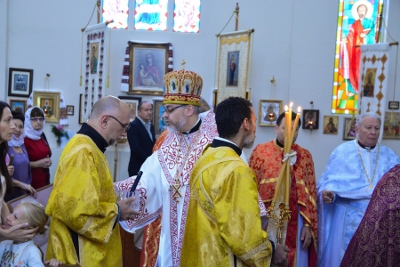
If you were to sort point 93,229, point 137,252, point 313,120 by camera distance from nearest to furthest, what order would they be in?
point 93,229, point 137,252, point 313,120

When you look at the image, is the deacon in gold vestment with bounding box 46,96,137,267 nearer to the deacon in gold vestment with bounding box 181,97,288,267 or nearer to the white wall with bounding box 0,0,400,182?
the deacon in gold vestment with bounding box 181,97,288,267

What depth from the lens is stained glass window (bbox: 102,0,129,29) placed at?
902cm

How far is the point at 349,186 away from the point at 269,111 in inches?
166

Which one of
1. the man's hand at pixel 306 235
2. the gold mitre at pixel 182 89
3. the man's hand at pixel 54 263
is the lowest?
the man's hand at pixel 306 235

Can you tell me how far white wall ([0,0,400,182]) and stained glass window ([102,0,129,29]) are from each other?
0.18 meters

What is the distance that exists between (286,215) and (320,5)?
6.54 m

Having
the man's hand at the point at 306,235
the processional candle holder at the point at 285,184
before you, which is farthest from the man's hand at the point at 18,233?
the man's hand at the point at 306,235

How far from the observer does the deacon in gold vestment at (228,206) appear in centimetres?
240

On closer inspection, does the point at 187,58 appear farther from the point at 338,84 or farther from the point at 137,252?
the point at 137,252

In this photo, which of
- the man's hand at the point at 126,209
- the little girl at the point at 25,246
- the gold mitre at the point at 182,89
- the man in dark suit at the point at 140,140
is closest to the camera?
the little girl at the point at 25,246

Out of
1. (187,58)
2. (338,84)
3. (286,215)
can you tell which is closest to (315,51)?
(338,84)

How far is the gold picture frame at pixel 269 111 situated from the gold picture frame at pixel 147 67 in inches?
70.2

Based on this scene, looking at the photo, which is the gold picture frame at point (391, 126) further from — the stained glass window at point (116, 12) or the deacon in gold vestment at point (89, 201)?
the deacon in gold vestment at point (89, 201)

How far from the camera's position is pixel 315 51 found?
8.87 metres
